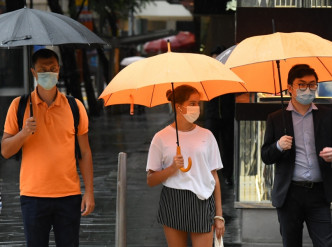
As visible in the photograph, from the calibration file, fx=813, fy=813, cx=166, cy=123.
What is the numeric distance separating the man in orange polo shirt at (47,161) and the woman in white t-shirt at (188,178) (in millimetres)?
597

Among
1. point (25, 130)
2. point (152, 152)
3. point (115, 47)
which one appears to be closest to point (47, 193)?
point (25, 130)

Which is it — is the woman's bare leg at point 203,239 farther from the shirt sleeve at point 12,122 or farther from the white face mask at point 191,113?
the shirt sleeve at point 12,122

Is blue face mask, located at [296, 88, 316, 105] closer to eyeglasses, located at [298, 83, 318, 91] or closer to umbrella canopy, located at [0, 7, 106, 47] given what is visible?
eyeglasses, located at [298, 83, 318, 91]

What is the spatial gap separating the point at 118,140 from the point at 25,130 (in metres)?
13.9

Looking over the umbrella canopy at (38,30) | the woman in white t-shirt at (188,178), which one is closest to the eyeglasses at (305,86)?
the woman in white t-shirt at (188,178)

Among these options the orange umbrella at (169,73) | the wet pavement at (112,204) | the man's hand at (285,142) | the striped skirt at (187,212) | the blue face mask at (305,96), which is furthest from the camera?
the wet pavement at (112,204)

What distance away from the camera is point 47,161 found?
206 inches

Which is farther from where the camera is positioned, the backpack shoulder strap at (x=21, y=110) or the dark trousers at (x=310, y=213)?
the dark trousers at (x=310, y=213)

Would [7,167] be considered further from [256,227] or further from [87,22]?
[87,22]

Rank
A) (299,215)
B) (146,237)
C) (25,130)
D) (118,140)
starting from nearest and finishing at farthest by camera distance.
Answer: (25,130)
(299,215)
(146,237)
(118,140)

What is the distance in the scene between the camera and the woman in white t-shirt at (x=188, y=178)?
5449mm

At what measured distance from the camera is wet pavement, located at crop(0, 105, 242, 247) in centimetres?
861

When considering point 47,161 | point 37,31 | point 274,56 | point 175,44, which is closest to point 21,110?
point 47,161

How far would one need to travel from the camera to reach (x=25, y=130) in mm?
5098
